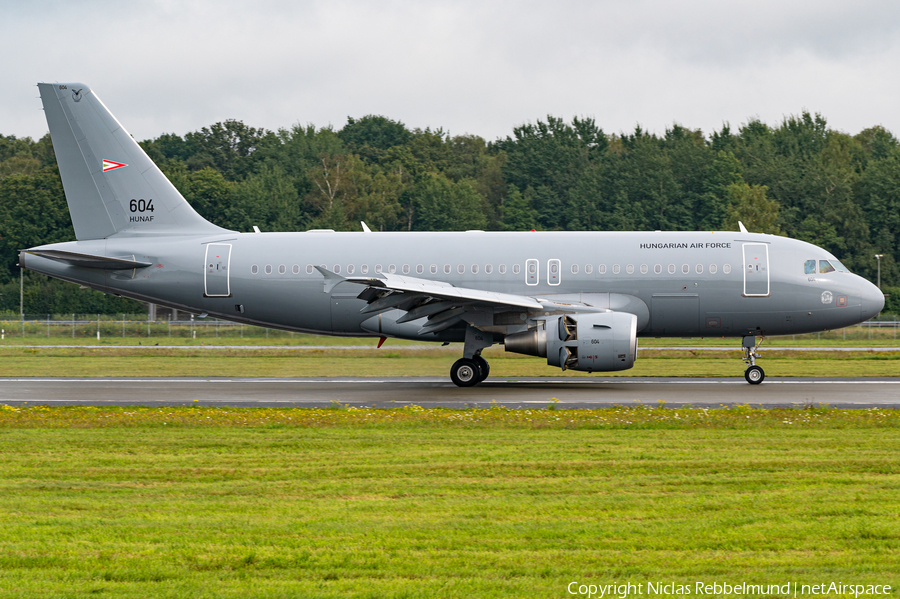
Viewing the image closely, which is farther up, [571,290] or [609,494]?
[571,290]

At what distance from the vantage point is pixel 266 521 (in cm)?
882

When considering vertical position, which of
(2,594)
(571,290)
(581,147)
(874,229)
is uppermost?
(581,147)

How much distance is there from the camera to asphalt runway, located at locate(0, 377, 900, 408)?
2003 cm

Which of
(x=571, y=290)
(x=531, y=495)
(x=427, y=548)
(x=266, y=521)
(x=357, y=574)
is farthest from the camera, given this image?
(x=571, y=290)

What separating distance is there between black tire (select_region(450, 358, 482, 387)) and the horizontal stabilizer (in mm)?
9034

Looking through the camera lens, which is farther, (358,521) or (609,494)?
(609,494)

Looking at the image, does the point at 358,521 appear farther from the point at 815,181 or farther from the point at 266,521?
the point at 815,181

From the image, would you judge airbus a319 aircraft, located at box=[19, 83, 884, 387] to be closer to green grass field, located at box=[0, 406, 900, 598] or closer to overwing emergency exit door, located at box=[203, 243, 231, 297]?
overwing emergency exit door, located at box=[203, 243, 231, 297]

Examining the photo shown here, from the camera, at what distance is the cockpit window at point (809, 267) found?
2442 centimetres

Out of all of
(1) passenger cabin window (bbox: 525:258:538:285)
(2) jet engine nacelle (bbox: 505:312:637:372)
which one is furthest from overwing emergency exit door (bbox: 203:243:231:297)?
(2) jet engine nacelle (bbox: 505:312:637:372)

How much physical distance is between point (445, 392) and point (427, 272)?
3.63 metres

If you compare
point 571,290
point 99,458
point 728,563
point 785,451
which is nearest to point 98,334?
point 571,290

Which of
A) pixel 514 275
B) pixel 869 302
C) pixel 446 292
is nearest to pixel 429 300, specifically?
pixel 446 292

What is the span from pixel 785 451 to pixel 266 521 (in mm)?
7731
